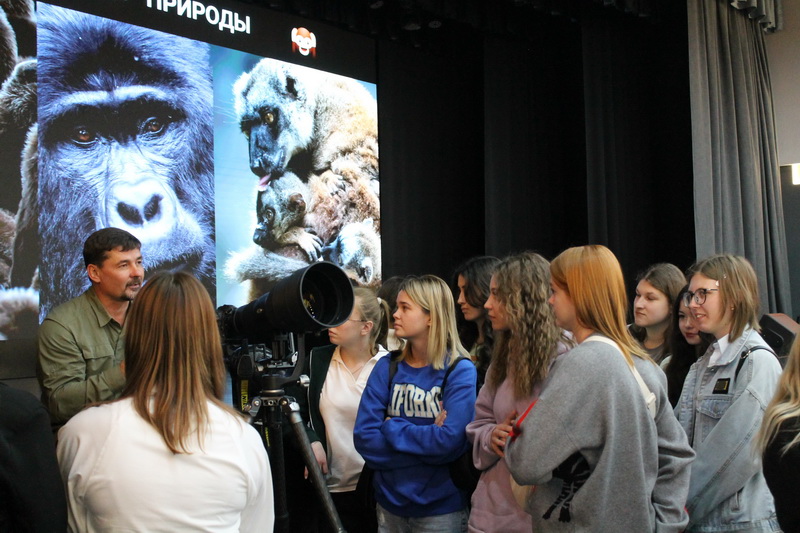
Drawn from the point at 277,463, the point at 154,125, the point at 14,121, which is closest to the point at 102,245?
the point at 277,463

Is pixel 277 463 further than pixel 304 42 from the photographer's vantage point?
No

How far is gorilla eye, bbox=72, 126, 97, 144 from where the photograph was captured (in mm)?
4199

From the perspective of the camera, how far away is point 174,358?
53.5 inches

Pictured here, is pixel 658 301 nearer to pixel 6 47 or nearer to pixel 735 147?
pixel 735 147

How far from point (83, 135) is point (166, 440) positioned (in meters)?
3.46

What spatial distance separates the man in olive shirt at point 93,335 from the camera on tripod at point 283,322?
0.35 m

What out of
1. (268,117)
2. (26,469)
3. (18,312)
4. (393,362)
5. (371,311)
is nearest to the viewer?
(26,469)

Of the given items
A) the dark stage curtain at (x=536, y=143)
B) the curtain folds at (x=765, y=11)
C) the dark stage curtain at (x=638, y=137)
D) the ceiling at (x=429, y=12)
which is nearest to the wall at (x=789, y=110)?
the curtain folds at (x=765, y=11)

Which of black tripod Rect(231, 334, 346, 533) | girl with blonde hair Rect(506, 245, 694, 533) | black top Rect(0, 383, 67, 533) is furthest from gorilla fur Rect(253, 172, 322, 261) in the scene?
black top Rect(0, 383, 67, 533)

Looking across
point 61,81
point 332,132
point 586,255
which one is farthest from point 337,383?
point 332,132

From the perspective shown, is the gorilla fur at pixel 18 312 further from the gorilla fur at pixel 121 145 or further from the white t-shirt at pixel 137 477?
the white t-shirt at pixel 137 477

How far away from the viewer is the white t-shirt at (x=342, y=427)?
2.64m

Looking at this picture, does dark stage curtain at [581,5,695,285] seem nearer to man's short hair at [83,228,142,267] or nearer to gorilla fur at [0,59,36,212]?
gorilla fur at [0,59,36,212]

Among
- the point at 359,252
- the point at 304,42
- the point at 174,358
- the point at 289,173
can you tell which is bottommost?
the point at 174,358
